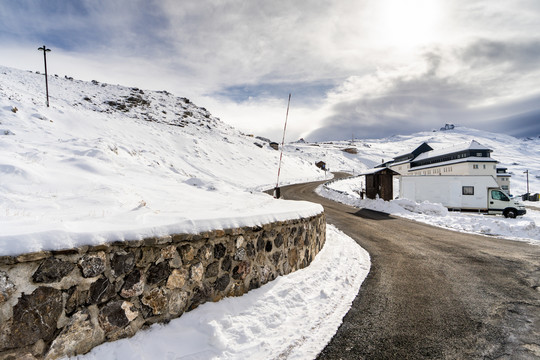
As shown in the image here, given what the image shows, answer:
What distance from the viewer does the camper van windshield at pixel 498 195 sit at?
63.4ft

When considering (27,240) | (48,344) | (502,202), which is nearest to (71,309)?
(48,344)

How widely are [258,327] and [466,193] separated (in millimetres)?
23516

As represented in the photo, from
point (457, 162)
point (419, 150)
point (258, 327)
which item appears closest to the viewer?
point (258, 327)

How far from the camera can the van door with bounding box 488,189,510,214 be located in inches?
758

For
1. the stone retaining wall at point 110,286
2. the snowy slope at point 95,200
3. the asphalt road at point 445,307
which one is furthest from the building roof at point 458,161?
the stone retaining wall at point 110,286

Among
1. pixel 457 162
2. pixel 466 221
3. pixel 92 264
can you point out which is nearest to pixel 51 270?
pixel 92 264

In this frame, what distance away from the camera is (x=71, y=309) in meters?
2.58

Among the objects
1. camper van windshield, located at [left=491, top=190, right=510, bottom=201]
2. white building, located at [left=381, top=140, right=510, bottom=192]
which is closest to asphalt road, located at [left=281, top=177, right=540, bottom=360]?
camper van windshield, located at [left=491, top=190, right=510, bottom=201]

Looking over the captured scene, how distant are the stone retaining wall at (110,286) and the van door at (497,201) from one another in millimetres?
22570

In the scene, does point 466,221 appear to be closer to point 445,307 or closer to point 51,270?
point 445,307

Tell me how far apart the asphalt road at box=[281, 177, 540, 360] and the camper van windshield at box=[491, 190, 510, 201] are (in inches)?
555

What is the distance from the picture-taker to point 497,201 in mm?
19656

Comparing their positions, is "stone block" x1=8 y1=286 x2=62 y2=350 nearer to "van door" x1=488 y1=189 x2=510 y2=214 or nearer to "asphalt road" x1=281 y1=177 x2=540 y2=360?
"asphalt road" x1=281 y1=177 x2=540 y2=360

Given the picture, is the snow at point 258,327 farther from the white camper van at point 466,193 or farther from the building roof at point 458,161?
the building roof at point 458,161
